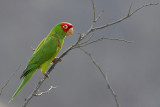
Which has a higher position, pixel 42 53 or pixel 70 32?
pixel 70 32

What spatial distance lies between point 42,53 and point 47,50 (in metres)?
0.08

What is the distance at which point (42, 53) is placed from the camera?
8.41ft

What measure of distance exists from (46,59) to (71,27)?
498 mm

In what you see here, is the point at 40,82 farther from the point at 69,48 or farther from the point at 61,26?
the point at 61,26

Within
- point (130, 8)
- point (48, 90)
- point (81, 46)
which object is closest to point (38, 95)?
point (48, 90)

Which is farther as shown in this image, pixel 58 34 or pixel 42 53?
pixel 58 34

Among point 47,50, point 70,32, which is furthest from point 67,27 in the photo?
point 47,50

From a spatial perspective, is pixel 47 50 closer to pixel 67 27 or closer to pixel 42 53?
pixel 42 53

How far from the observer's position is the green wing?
8.21ft

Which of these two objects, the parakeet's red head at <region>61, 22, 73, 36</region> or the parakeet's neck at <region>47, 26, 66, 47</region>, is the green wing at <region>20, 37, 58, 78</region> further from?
the parakeet's red head at <region>61, 22, 73, 36</region>

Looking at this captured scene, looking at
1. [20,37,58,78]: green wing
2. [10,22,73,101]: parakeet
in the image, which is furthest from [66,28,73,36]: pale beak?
[20,37,58,78]: green wing

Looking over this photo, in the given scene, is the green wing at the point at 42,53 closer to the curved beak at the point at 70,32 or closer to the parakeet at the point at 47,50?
the parakeet at the point at 47,50

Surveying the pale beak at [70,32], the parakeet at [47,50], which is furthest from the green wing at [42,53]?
the pale beak at [70,32]

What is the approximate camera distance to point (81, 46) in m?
1.91
